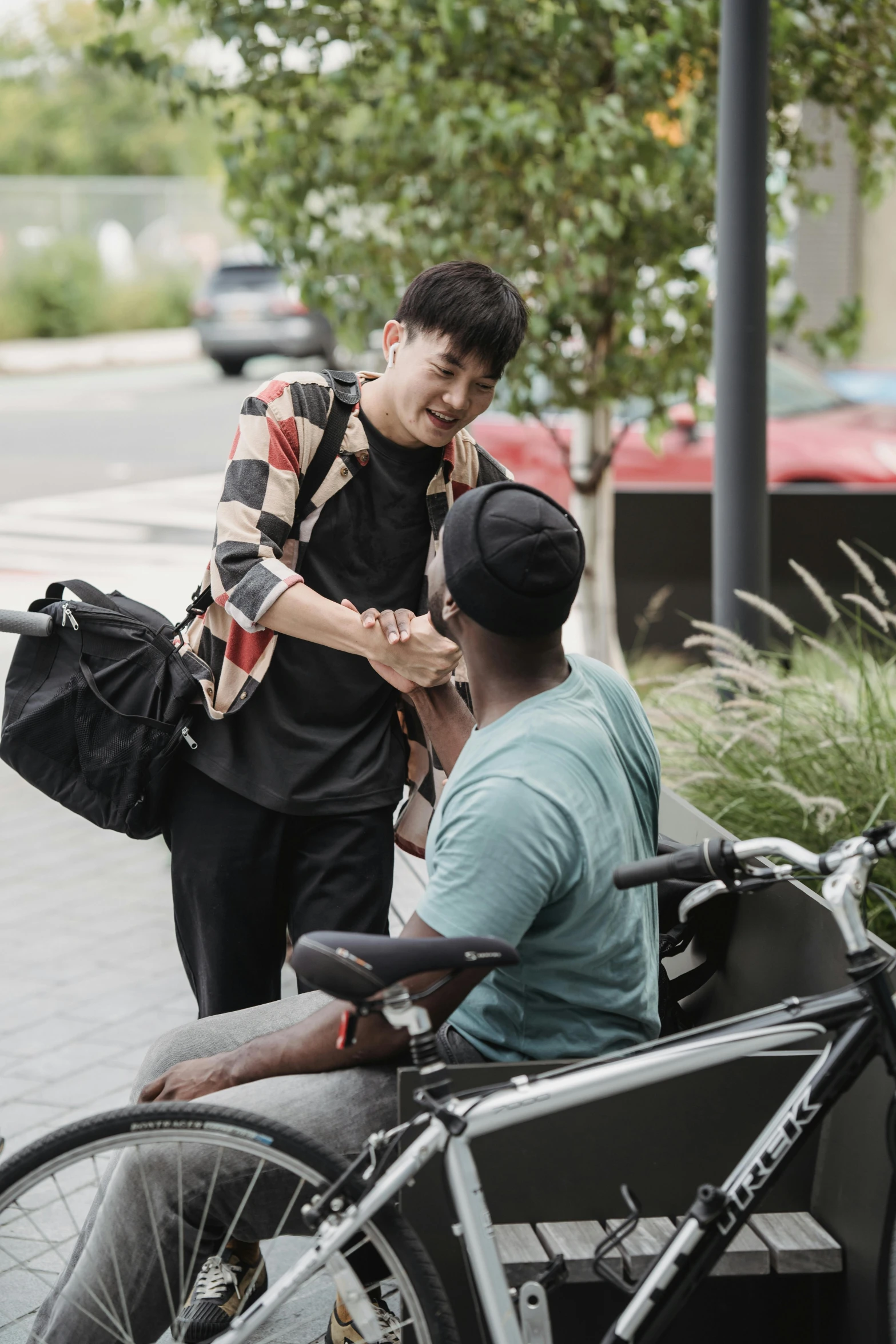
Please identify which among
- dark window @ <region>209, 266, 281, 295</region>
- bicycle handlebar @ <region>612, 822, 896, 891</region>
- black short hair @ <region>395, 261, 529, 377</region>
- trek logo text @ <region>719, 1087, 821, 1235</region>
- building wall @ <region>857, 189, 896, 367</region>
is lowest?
dark window @ <region>209, 266, 281, 295</region>

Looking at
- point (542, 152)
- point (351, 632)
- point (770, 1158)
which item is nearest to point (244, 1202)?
point (770, 1158)

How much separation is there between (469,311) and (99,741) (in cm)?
103

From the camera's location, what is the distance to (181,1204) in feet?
7.57

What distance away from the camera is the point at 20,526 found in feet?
43.8

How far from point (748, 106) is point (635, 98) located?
4.22ft

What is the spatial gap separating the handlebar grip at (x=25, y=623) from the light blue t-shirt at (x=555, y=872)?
2.99 feet

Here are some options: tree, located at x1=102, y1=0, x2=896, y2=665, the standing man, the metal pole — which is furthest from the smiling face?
tree, located at x1=102, y1=0, x2=896, y2=665

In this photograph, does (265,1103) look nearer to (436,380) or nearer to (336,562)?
(336,562)

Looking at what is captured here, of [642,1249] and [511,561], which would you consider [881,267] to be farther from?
[642,1249]

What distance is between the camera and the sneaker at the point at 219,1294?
2.65 meters

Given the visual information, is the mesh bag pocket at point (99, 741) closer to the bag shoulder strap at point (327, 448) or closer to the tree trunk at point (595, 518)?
the bag shoulder strap at point (327, 448)

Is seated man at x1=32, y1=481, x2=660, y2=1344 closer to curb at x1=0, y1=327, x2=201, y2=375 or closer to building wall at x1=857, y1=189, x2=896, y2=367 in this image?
building wall at x1=857, y1=189, x2=896, y2=367

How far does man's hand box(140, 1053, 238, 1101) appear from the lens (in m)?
2.45

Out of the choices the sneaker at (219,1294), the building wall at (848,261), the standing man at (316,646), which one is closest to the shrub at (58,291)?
the building wall at (848,261)
